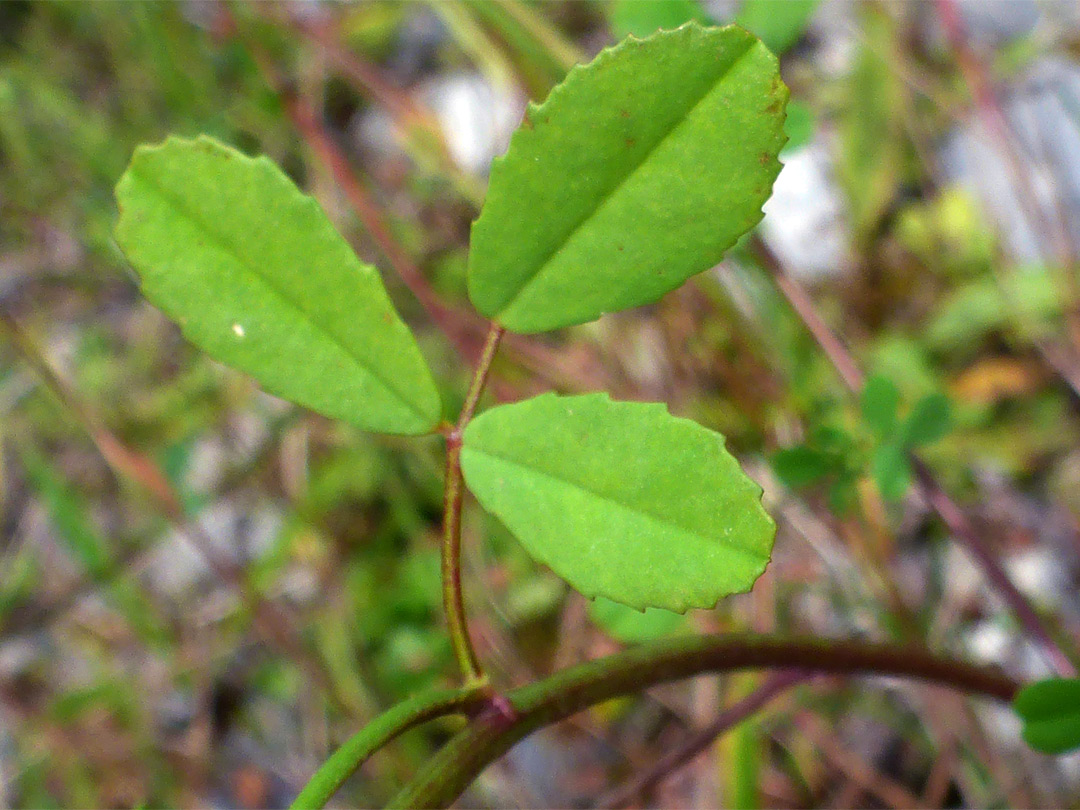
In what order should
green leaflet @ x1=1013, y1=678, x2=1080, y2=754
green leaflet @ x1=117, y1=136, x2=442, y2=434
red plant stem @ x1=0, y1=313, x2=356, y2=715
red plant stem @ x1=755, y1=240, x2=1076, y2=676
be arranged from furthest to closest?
1. red plant stem @ x1=0, y1=313, x2=356, y2=715
2. red plant stem @ x1=755, y1=240, x2=1076, y2=676
3. green leaflet @ x1=1013, y1=678, x2=1080, y2=754
4. green leaflet @ x1=117, y1=136, x2=442, y2=434

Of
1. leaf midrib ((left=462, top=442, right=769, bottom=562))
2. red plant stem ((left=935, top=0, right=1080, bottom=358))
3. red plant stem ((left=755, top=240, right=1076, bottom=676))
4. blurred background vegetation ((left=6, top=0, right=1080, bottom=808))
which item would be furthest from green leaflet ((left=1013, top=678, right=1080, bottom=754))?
red plant stem ((left=935, top=0, right=1080, bottom=358))

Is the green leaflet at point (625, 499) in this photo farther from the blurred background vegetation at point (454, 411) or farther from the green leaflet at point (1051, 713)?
the blurred background vegetation at point (454, 411)

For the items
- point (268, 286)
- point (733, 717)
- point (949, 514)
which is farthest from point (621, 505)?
point (949, 514)

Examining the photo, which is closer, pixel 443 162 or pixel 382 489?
pixel 382 489

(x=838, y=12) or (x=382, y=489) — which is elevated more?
(x=838, y=12)

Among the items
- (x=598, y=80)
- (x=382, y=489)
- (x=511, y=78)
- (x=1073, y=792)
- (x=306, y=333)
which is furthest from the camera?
(x=382, y=489)

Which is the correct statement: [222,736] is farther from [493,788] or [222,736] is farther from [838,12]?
[838,12]

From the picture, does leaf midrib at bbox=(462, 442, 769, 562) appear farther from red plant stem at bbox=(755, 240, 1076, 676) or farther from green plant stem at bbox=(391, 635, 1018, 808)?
red plant stem at bbox=(755, 240, 1076, 676)

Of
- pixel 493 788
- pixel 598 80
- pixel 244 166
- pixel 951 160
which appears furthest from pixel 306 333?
pixel 951 160
